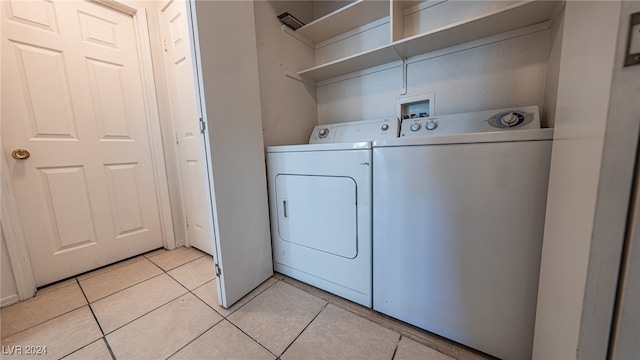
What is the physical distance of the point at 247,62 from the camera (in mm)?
1365

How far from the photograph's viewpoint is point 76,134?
1.58m

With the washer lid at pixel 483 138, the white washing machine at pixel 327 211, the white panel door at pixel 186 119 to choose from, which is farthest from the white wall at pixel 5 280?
the washer lid at pixel 483 138

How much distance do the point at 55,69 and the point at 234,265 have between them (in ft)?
6.03

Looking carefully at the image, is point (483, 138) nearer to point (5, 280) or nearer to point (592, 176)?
point (592, 176)

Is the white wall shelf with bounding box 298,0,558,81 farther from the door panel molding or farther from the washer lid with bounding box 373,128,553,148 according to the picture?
the door panel molding

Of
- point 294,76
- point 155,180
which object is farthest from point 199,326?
point 294,76

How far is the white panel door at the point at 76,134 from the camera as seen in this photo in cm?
137

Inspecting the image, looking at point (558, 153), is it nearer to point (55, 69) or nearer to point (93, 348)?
point (93, 348)

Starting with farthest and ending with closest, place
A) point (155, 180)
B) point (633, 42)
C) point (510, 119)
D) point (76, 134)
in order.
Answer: point (155, 180) → point (76, 134) → point (510, 119) → point (633, 42)

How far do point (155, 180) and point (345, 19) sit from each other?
214 cm

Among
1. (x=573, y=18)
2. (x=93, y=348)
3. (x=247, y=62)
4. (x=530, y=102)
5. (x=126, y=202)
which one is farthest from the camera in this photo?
(x=126, y=202)

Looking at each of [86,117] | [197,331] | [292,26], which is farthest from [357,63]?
[86,117]

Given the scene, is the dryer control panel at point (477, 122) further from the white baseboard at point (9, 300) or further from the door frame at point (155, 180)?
the white baseboard at point (9, 300)

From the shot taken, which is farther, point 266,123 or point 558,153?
point 266,123
